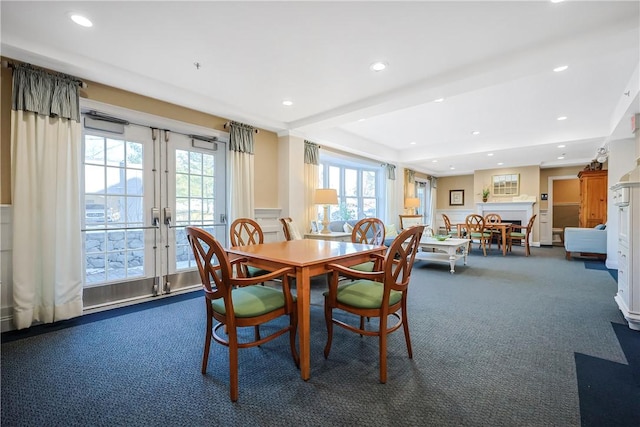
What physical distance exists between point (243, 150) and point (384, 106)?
2.04m

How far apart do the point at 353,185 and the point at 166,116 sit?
456 cm

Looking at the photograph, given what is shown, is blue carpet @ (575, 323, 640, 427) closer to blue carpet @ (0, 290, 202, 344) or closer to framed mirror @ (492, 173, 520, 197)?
blue carpet @ (0, 290, 202, 344)

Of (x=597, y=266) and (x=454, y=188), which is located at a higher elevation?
(x=454, y=188)

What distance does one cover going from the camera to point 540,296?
340 cm

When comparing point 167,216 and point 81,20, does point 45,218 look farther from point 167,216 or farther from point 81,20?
point 81,20

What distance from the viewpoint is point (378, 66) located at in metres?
2.76

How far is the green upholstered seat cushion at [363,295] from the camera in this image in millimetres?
1788

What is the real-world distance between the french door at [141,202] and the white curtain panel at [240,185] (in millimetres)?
301

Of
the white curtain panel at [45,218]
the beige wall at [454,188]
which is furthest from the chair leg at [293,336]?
the beige wall at [454,188]

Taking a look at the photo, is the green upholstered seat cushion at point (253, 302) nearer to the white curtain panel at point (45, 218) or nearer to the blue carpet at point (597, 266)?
the white curtain panel at point (45, 218)

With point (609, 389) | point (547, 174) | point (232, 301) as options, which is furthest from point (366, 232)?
point (547, 174)

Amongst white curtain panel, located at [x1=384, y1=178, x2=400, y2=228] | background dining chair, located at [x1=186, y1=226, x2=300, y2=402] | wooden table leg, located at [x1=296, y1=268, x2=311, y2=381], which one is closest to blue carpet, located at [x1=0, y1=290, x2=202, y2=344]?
background dining chair, located at [x1=186, y1=226, x2=300, y2=402]

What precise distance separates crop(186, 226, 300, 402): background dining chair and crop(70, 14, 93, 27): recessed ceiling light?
6.00 ft

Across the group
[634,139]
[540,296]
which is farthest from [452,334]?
[634,139]
